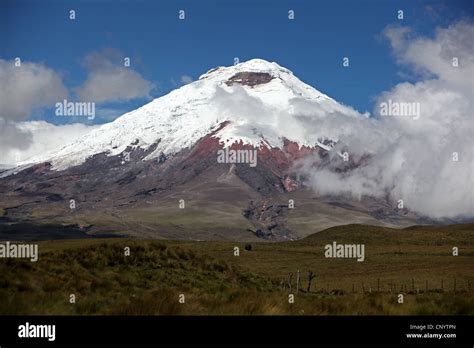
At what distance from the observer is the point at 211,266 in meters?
35.4

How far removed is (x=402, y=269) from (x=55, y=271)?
192ft

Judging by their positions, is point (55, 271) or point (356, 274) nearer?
point (55, 271)

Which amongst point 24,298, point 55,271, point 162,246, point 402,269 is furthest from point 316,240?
point 24,298

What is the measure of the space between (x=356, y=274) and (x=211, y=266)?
127ft

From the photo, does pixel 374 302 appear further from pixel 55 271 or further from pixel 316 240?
pixel 316 240

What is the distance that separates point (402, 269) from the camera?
246 feet
